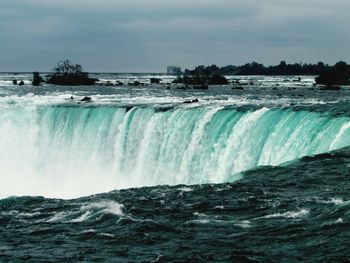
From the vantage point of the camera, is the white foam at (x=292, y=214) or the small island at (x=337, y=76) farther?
the small island at (x=337, y=76)

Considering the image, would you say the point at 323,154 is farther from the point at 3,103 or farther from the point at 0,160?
the point at 3,103

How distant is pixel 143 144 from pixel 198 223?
17046mm

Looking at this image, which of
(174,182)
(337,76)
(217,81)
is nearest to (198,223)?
(174,182)

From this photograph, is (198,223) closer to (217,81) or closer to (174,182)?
(174,182)

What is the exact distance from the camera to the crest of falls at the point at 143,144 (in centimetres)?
2591

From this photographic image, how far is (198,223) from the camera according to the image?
15391 millimetres

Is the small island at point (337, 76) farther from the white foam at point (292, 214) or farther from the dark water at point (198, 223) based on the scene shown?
the white foam at point (292, 214)

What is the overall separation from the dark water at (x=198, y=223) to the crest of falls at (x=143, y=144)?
3.75 meters

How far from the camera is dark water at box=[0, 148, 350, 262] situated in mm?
13164

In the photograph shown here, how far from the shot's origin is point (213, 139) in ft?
94.6

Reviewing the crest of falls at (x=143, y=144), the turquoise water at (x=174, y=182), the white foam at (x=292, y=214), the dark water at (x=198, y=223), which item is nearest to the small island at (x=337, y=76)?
the crest of falls at (x=143, y=144)

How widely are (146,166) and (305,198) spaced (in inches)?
593

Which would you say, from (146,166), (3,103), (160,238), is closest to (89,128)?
(146,166)

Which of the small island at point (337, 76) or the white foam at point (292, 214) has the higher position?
the small island at point (337, 76)
